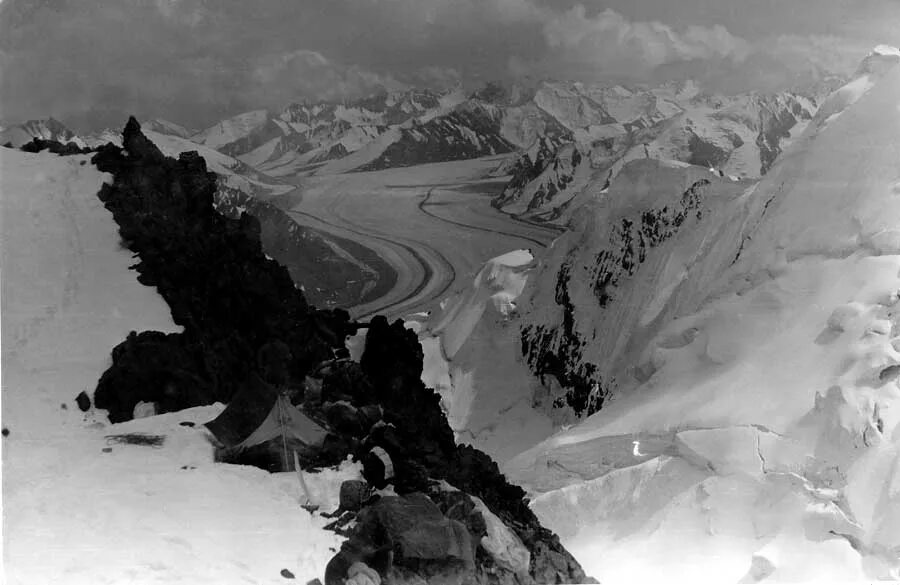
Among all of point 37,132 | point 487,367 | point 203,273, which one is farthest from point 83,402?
point 487,367

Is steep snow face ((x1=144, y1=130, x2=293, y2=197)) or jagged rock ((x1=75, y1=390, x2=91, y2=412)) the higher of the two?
steep snow face ((x1=144, y1=130, x2=293, y2=197))

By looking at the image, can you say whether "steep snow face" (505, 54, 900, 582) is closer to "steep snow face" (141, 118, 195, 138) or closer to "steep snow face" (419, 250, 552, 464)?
"steep snow face" (419, 250, 552, 464)

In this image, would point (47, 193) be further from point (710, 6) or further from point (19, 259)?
point (710, 6)

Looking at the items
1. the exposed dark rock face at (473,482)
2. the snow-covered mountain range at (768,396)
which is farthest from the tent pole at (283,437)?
the snow-covered mountain range at (768,396)

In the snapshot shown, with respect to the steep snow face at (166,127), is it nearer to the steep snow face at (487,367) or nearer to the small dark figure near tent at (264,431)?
the small dark figure near tent at (264,431)

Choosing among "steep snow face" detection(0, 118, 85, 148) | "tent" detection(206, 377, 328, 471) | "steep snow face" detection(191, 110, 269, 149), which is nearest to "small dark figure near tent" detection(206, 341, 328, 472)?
"tent" detection(206, 377, 328, 471)

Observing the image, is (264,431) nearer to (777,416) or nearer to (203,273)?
(203,273)
